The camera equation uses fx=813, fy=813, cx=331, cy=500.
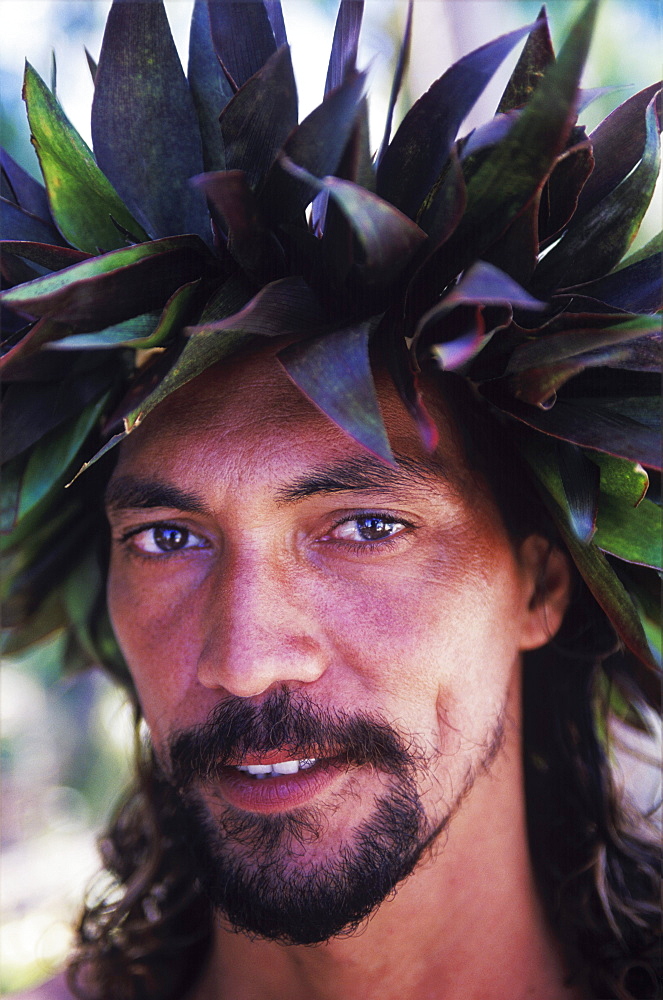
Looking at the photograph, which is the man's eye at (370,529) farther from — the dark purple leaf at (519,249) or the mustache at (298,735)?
the dark purple leaf at (519,249)

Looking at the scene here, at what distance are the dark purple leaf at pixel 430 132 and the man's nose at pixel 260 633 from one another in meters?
0.61

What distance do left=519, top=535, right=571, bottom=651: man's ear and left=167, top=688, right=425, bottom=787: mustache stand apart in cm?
38

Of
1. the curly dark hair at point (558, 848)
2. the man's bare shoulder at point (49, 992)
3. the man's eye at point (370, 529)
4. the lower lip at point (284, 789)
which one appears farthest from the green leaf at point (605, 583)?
the man's bare shoulder at point (49, 992)

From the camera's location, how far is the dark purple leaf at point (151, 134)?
131 cm

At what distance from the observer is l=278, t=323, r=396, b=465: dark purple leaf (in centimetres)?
104

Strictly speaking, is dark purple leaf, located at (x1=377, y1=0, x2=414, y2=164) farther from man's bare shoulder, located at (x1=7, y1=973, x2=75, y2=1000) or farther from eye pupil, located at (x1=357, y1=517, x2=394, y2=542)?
man's bare shoulder, located at (x1=7, y1=973, x2=75, y2=1000)

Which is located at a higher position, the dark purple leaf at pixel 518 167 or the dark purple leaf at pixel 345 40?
the dark purple leaf at pixel 345 40

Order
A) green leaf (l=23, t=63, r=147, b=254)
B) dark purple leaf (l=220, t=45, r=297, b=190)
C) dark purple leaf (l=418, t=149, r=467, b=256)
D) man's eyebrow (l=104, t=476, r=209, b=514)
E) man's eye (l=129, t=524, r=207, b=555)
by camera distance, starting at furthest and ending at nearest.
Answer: man's eye (l=129, t=524, r=207, b=555) < man's eyebrow (l=104, t=476, r=209, b=514) < green leaf (l=23, t=63, r=147, b=254) < dark purple leaf (l=220, t=45, r=297, b=190) < dark purple leaf (l=418, t=149, r=467, b=256)

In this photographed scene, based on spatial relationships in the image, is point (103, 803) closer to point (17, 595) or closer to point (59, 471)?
point (17, 595)

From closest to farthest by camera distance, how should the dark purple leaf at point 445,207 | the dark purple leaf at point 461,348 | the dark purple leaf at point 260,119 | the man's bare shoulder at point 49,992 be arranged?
the dark purple leaf at point 461,348, the dark purple leaf at point 445,207, the dark purple leaf at point 260,119, the man's bare shoulder at point 49,992

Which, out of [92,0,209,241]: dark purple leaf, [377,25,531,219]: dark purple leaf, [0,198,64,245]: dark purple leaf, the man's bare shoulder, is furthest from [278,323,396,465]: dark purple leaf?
the man's bare shoulder

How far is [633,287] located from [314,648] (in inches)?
29.4

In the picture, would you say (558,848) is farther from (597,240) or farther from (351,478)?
(597,240)

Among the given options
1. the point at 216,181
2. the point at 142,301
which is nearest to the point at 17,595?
the point at 142,301
